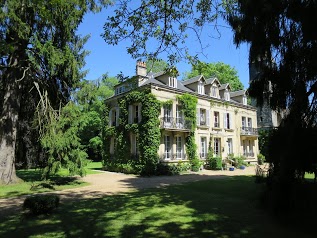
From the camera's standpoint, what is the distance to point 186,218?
7250mm

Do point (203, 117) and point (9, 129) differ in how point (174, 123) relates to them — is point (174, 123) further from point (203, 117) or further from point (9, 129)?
point (9, 129)

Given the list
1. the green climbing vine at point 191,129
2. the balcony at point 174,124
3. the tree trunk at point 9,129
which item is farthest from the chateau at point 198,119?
the tree trunk at point 9,129

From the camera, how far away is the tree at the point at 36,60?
14.0 meters

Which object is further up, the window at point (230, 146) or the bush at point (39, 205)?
the window at point (230, 146)

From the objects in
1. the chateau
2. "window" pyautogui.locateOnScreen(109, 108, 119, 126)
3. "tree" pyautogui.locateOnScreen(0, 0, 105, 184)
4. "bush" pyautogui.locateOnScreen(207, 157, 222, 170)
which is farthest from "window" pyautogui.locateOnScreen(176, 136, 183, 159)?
"tree" pyautogui.locateOnScreen(0, 0, 105, 184)

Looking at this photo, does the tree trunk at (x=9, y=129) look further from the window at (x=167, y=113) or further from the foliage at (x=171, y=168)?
the window at (x=167, y=113)

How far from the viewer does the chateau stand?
71.2ft

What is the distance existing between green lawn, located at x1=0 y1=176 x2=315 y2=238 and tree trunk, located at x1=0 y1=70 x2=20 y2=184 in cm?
724

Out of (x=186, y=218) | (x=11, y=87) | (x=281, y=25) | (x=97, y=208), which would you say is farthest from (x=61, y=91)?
(x=281, y=25)

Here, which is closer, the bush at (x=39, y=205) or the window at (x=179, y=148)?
the bush at (x=39, y=205)

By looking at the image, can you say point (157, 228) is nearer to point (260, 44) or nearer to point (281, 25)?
point (260, 44)

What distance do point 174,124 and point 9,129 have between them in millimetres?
11775

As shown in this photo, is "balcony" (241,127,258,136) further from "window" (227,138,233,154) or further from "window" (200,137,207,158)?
"window" (200,137,207,158)

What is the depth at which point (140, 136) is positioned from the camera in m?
20.8
